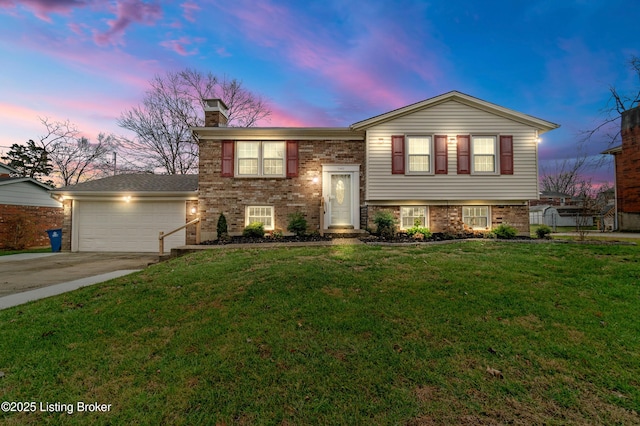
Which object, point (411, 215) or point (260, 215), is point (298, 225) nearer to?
point (260, 215)

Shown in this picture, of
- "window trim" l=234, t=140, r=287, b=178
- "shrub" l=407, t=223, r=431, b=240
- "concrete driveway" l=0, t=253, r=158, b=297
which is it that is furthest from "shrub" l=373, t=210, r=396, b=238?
"concrete driveway" l=0, t=253, r=158, b=297

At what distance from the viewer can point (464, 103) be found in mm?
11398

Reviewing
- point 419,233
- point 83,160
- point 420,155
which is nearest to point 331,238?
point 419,233

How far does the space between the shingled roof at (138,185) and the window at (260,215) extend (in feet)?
9.79

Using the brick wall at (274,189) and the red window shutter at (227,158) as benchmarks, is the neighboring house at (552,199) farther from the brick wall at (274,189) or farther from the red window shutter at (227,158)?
the red window shutter at (227,158)

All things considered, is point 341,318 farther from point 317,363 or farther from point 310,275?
point 310,275

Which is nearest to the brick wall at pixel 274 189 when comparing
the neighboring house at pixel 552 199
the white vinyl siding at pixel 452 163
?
the white vinyl siding at pixel 452 163

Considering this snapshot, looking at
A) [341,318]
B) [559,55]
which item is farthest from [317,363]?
[559,55]

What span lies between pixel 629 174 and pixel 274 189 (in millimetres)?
18655

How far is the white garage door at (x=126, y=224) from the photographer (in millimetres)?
12750

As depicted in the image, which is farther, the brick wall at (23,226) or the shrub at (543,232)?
the brick wall at (23,226)

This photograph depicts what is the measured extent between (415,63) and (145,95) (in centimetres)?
1973

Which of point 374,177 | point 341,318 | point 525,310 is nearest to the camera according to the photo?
point 341,318

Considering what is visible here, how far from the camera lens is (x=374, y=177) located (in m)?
11.4
